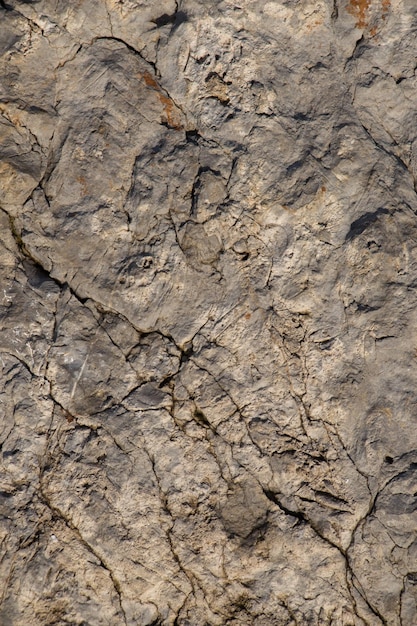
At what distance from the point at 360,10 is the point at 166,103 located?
4.07ft

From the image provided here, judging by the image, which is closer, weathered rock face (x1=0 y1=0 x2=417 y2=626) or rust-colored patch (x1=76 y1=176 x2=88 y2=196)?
weathered rock face (x1=0 y1=0 x2=417 y2=626)

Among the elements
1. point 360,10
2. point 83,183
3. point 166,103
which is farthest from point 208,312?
point 360,10

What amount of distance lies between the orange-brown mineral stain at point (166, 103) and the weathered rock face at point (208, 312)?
0.04 feet

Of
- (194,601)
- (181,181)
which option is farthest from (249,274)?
(194,601)

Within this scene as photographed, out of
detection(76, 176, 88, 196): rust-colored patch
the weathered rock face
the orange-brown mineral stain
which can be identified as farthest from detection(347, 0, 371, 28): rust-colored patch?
detection(76, 176, 88, 196): rust-colored patch

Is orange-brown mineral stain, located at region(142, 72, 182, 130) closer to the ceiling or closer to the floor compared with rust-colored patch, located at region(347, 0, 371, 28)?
closer to the floor

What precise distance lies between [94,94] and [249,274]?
1.35 m

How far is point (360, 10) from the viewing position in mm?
3143

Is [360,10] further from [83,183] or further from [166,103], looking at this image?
[83,183]

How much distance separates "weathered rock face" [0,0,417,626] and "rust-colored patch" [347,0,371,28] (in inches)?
0.5

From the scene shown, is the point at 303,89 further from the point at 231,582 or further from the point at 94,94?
the point at 231,582

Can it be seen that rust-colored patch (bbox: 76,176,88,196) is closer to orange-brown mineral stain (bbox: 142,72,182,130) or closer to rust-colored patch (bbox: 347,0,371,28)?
orange-brown mineral stain (bbox: 142,72,182,130)

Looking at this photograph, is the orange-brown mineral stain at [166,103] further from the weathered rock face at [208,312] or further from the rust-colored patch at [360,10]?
the rust-colored patch at [360,10]

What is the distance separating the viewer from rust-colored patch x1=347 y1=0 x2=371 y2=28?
3139mm
